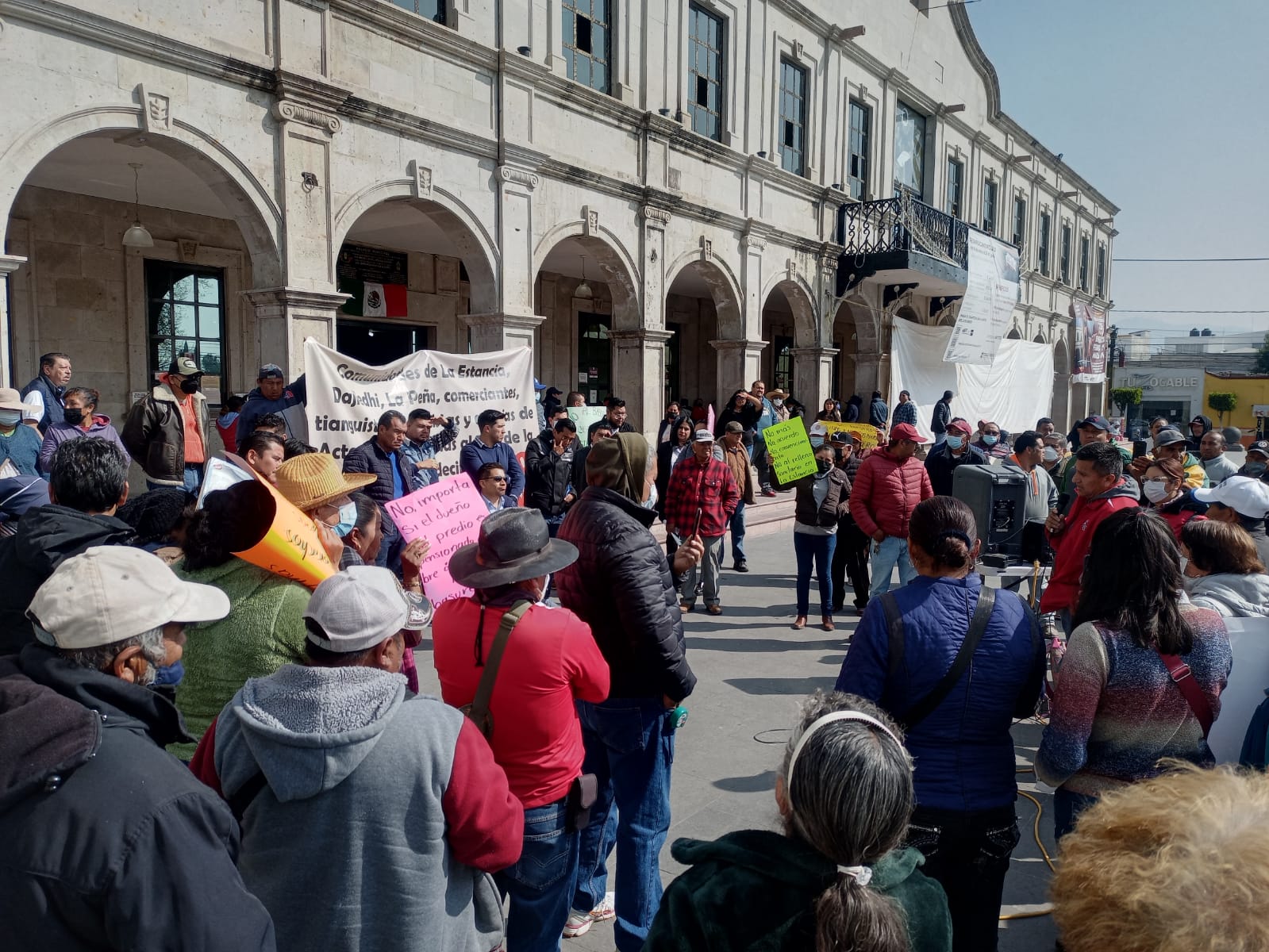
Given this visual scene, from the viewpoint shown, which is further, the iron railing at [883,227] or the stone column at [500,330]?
the iron railing at [883,227]

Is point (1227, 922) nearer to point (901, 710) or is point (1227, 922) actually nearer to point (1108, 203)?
point (901, 710)

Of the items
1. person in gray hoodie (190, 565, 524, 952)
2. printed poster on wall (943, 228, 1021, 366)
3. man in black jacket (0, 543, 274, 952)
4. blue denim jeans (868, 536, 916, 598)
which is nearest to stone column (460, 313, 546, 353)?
blue denim jeans (868, 536, 916, 598)

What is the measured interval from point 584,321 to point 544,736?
16006 millimetres

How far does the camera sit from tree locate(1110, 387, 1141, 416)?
181ft

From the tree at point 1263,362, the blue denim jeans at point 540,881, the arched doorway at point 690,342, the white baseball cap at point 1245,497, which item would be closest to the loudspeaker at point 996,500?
the white baseball cap at point 1245,497

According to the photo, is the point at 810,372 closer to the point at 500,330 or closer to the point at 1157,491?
the point at 500,330

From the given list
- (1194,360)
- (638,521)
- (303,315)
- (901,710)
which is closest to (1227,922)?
(901,710)

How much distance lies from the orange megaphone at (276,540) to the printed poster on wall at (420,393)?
15.3 ft

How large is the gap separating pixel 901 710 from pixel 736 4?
15.5m

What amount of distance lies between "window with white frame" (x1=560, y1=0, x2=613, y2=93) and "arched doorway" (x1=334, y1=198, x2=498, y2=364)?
3219mm

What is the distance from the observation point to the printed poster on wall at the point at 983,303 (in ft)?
65.0

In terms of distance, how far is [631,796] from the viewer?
→ 3.07 meters

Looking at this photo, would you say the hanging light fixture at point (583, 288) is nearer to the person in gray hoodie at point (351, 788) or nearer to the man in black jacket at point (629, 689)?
the man in black jacket at point (629, 689)

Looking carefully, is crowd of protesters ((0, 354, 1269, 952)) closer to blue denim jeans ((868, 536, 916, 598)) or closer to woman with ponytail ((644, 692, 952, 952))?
woman with ponytail ((644, 692, 952, 952))
